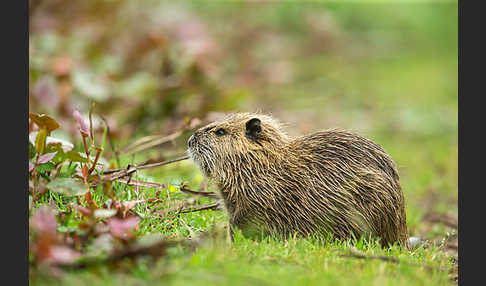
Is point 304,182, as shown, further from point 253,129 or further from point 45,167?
point 45,167

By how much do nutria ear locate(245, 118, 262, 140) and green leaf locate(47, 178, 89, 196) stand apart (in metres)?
1.25

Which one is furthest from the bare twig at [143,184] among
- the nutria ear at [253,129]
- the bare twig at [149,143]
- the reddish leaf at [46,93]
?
the reddish leaf at [46,93]

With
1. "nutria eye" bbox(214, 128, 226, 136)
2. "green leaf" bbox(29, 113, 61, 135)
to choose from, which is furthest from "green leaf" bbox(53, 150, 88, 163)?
"nutria eye" bbox(214, 128, 226, 136)

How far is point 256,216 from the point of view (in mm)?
3699

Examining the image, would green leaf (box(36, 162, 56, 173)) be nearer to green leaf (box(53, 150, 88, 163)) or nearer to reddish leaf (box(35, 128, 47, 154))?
green leaf (box(53, 150, 88, 163))

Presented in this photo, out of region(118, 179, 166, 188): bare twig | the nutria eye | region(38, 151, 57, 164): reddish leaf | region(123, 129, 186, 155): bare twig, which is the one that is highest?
region(123, 129, 186, 155): bare twig

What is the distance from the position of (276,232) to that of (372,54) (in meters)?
11.5

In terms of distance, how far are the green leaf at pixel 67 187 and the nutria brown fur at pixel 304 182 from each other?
1.01m

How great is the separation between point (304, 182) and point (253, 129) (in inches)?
20.5

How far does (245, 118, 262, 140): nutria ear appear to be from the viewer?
3.88 metres

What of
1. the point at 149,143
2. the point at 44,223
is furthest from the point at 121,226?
the point at 149,143

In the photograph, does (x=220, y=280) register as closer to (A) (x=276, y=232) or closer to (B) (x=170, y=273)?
(B) (x=170, y=273)

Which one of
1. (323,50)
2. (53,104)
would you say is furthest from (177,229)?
(323,50)

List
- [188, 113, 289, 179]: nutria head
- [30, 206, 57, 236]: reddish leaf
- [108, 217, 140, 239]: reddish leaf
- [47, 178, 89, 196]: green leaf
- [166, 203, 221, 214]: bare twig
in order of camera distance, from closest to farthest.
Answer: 1. [30, 206, 57, 236]: reddish leaf
2. [108, 217, 140, 239]: reddish leaf
3. [47, 178, 89, 196]: green leaf
4. [166, 203, 221, 214]: bare twig
5. [188, 113, 289, 179]: nutria head
